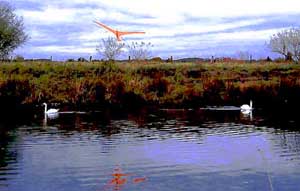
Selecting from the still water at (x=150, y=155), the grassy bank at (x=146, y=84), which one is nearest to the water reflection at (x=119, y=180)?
the still water at (x=150, y=155)

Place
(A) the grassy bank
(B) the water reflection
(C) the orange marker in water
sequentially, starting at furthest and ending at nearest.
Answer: (A) the grassy bank < (C) the orange marker in water < (B) the water reflection

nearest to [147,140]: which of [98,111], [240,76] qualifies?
[98,111]

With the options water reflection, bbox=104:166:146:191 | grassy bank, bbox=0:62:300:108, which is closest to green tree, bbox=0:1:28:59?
grassy bank, bbox=0:62:300:108

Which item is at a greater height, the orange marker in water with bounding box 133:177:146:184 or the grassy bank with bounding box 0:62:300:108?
the grassy bank with bounding box 0:62:300:108

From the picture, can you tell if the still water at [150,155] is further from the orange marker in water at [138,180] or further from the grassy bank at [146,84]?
the grassy bank at [146,84]

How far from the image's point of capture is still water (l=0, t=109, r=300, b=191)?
1738 cm

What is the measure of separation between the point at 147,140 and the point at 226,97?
28512 millimetres

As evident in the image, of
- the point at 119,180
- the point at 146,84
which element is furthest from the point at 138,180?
the point at 146,84

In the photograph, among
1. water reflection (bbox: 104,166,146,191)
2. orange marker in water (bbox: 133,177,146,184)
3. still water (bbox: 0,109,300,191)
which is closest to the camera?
water reflection (bbox: 104,166,146,191)

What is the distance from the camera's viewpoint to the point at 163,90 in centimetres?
5641

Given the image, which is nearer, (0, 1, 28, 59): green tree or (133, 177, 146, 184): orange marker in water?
(133, 177, 146, 184): orange marker in water

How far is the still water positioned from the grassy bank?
15565mm

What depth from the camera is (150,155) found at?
22.7 meters

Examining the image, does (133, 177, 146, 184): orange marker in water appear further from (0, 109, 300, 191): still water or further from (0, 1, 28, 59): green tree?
(0, 1, 28, 59): green tree
